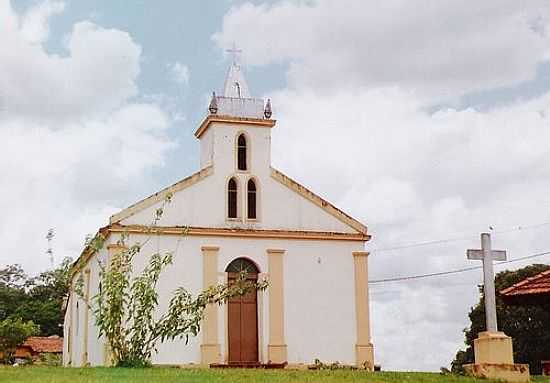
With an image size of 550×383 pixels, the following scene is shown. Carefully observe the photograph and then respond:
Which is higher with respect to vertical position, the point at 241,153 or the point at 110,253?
the point at 241,153

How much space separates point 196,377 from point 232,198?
39.9ft

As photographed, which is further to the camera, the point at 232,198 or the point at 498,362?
the point at 232,198

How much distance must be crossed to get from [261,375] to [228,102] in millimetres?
13591

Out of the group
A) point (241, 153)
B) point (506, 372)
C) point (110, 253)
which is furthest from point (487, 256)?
point (110, 253)

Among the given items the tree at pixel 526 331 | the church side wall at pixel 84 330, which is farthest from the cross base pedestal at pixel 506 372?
the tree at pixel 526 331

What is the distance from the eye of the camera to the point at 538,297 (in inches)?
693

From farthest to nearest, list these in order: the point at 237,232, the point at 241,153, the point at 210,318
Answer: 1. the point at 241,153
2. the point at 237,232
3. the point at 210,318

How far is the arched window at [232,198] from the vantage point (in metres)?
27.7

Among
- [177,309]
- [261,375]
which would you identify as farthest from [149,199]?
[261,375]

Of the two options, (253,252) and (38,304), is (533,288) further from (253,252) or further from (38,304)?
(38,304)

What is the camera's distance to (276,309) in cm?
2711

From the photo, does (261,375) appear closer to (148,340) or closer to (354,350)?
(148,340)

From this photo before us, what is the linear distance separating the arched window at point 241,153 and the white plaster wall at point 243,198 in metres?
0.17

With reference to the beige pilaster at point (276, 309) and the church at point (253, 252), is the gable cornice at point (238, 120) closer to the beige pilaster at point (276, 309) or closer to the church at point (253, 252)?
the church at point (253, 252)
